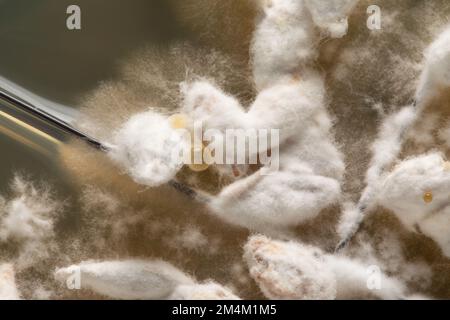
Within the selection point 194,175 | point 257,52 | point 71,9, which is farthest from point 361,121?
point 71,9

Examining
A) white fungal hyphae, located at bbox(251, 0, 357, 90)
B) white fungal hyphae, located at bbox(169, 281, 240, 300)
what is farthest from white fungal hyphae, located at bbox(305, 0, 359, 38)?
white fungal hyphae, located at bbox(169, 281, 240, 300)

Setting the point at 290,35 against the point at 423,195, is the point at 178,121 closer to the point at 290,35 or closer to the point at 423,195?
the point at 290,35

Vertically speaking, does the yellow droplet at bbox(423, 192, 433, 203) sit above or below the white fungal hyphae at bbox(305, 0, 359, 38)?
below

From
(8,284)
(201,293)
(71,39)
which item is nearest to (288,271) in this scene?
(201,293)

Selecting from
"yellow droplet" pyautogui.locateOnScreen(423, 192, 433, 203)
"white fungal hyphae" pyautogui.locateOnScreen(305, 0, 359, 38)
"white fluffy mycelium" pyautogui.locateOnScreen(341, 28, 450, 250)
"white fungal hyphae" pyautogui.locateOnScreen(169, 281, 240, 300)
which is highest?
"white fungal hyphae" pyautogui.locateOnScreen(305, 0, 359, 38)

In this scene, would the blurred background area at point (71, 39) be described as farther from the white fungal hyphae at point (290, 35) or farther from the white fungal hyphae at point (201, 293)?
the white fungal hyphae at point (201, 293)

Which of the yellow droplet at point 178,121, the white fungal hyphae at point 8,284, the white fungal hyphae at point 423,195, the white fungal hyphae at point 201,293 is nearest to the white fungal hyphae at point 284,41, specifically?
the yellow droplet at point 178,121

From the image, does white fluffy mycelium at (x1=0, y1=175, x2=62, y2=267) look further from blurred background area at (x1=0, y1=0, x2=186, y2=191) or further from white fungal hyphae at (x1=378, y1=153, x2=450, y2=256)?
white fungal hyphae at (x1=378, y1=153, x2=450, y2=256)

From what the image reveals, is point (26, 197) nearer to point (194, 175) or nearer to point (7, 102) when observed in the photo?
point (7, 102)
